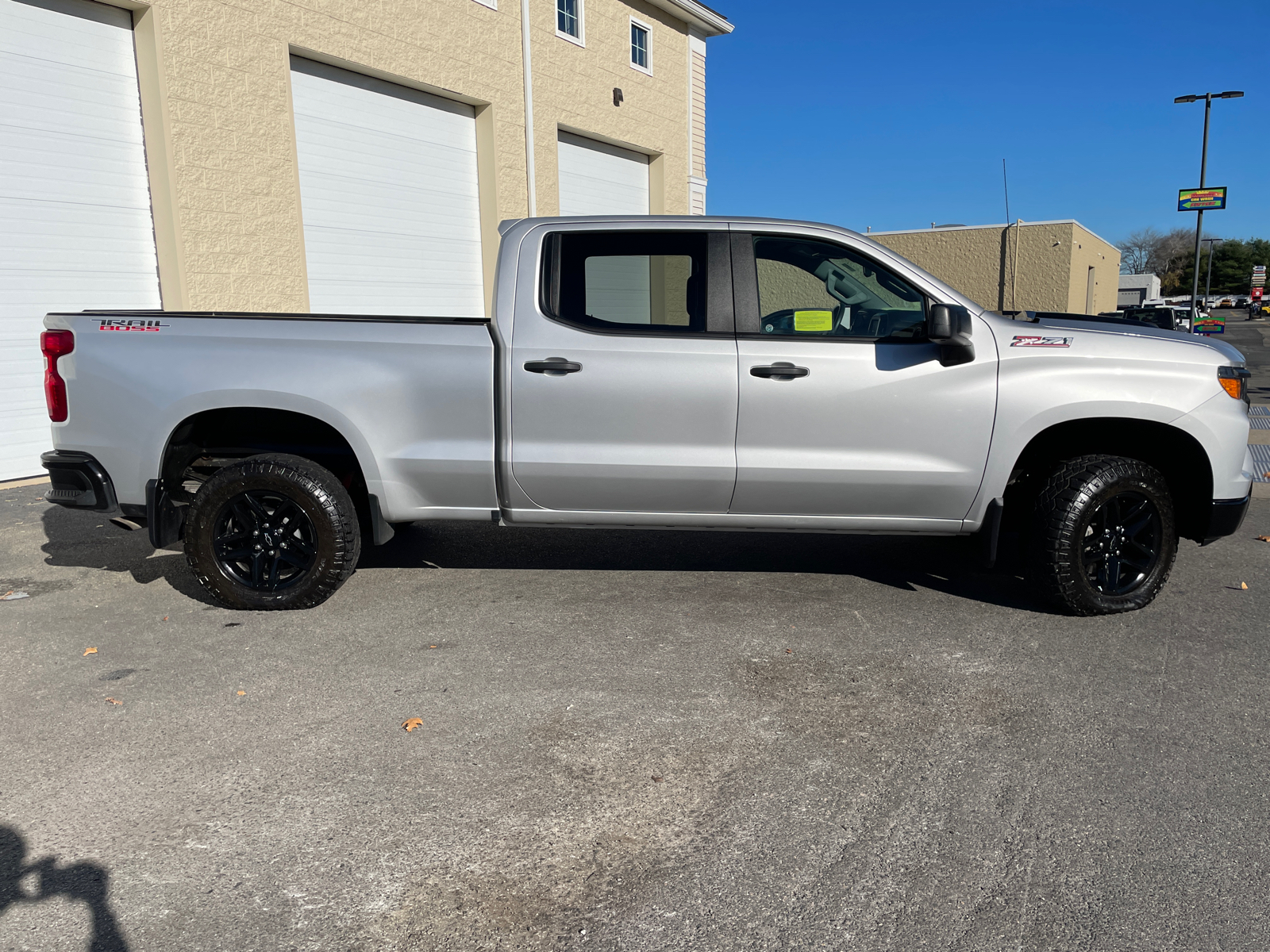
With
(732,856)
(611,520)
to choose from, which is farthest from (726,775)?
(611,520)

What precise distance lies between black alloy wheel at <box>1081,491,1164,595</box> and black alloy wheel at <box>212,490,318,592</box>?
155 inches

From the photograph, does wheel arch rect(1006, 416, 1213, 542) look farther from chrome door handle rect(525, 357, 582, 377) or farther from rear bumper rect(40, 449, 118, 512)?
rear bumper rect(40, 449, 118, 512)

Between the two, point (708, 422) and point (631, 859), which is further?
point (708, 422)

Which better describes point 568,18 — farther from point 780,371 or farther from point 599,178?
point 780,371

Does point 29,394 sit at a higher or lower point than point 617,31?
lower

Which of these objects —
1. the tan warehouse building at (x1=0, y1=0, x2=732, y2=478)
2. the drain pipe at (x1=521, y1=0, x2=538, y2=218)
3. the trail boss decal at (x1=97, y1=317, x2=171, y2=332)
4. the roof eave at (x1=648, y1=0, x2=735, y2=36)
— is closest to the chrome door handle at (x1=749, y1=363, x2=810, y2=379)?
the trail boss decal at (x1=97, y1=317, x2=171, y2=332)

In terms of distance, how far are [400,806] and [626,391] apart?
2.30m

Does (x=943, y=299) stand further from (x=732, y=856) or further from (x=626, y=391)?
(x=732, y=856)

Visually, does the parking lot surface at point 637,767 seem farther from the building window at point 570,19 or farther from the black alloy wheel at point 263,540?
the building window at point 570,19

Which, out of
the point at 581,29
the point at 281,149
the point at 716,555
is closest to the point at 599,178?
the point at 581,29

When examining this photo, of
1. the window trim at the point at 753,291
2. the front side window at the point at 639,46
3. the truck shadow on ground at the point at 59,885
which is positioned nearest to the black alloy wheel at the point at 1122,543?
the window trim at the point at 753,291

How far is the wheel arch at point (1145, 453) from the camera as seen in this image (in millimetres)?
4789

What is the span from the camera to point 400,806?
306 centimetres

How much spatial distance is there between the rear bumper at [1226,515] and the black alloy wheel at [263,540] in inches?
178
